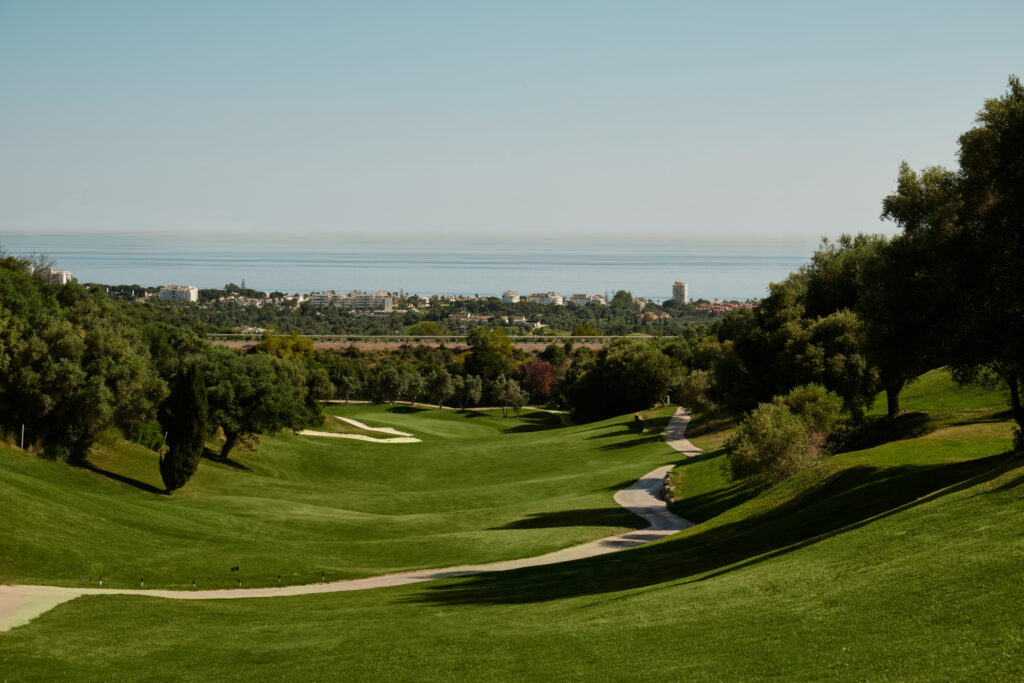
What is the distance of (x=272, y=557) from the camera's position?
99.6 feet

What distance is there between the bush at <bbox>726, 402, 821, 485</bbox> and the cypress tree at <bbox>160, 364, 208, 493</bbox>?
965 inches

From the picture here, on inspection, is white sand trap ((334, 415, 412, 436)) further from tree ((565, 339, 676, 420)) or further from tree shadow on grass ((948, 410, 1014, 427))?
tree shadow on grass ((948, 410, 1014, 427))

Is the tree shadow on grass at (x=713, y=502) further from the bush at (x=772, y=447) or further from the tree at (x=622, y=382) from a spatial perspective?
the tree at (x=622, y=382)

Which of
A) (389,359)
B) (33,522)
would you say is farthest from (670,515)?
(389,359)

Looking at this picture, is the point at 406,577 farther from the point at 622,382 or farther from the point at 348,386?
the point at 348,386

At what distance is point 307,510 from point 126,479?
9.61 meters

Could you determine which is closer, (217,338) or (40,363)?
(40,363)

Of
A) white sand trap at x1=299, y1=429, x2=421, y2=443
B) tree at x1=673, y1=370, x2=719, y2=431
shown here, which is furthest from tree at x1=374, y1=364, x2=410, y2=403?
tree at x1=673, y1=370, x2=719, y2=431

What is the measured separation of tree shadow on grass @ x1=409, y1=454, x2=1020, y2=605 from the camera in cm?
2181

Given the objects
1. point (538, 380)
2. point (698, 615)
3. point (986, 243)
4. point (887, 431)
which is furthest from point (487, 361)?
point (698, 615)

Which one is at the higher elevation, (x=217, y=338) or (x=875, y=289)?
(x=875, y=289)

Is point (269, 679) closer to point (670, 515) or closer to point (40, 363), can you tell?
point (670, 515)

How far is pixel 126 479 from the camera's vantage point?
4238 cm

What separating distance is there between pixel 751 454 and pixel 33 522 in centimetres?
2723
